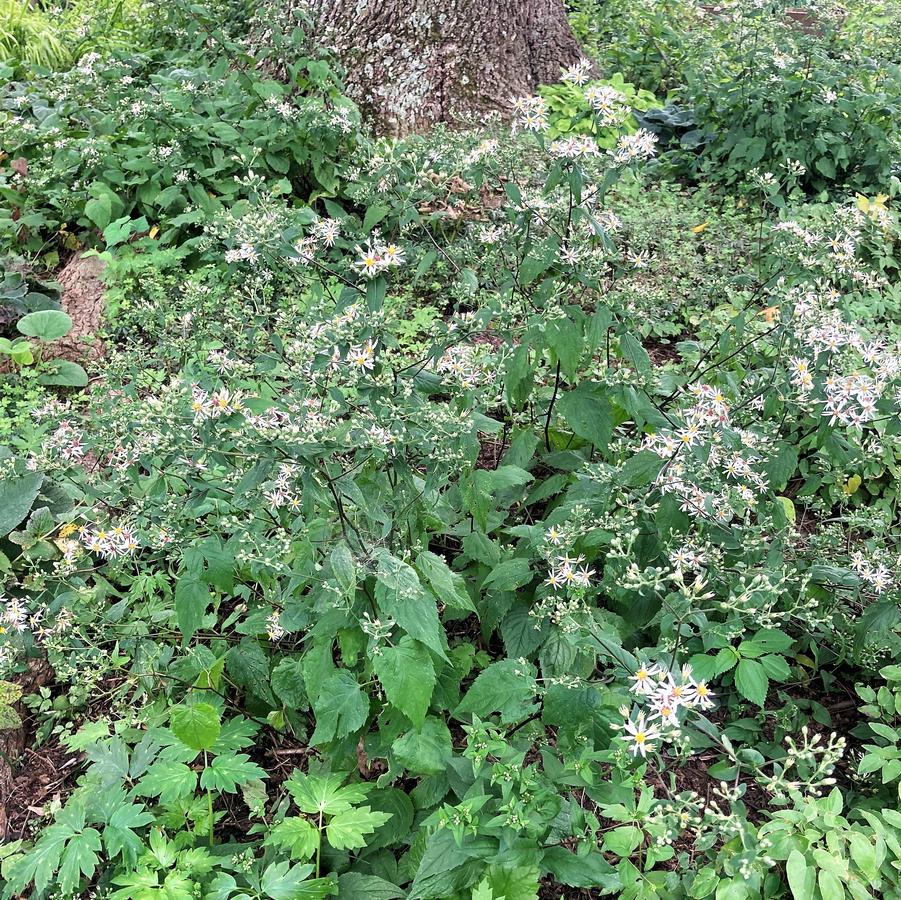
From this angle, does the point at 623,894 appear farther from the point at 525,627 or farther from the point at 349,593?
the point at 349,593

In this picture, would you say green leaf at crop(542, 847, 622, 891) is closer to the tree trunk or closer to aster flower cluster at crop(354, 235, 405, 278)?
aster flower cluster at crop(354, 235, 405, 278)

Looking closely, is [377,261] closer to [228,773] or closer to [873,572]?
[228,773]

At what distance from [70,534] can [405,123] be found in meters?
3.46

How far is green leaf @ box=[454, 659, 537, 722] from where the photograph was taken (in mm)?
1879

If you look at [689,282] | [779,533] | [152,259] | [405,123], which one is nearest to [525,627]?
[779,533]

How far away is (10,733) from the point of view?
8.86 ft

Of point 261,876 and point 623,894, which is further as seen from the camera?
point 261,876

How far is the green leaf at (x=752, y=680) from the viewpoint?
75.0 inches

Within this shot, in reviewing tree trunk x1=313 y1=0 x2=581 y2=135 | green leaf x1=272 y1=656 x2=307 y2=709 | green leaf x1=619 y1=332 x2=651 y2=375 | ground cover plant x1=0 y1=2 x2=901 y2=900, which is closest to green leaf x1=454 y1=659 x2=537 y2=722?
ground cover plant x1=0 y1=2 x2=901 y2=900

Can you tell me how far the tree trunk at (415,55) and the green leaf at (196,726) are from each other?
413cm

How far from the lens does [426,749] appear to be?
6.68ft

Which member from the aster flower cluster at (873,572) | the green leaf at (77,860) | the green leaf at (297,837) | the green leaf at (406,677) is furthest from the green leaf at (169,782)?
the aster flower cluster at (873,572)

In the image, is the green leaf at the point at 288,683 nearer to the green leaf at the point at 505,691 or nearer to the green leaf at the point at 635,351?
the green leaf at the point at 505,691

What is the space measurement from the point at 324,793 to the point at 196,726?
1.35 ft
